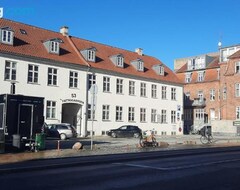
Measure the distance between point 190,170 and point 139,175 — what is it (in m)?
2.21

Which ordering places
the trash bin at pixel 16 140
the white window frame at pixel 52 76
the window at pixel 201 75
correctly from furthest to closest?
the window at pixel 201 75, the white window frame at pixel 52 76, the trash bin at pixel 16 140

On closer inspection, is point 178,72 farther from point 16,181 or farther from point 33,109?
point 16,181

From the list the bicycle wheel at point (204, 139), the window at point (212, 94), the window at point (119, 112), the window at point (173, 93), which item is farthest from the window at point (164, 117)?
the bicycle wheel at point (204, 139)

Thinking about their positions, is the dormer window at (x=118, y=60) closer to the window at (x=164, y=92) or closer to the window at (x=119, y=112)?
the window at (x=119, y=112)

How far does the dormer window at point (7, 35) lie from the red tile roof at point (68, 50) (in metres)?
0.52

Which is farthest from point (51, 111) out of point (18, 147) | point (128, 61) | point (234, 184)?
point (234, 184)

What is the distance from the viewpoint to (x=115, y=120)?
47.4 m

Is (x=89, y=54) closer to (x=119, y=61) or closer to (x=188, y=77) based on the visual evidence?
(x=119, y=61)

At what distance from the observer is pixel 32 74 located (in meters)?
39.3

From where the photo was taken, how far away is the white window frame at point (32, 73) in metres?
39.1

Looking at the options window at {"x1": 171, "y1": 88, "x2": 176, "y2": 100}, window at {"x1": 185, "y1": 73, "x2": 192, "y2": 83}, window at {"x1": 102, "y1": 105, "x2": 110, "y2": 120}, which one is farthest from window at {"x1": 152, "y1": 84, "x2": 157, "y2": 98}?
window at {"x1": 185, "y1": 73, "x2": 192, "y2": 83}

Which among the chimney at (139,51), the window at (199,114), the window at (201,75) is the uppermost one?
the chimney at (139,51)

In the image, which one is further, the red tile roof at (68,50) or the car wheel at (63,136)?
the red tile roof at (68,50)

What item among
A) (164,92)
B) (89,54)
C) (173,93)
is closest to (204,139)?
(89,54)
